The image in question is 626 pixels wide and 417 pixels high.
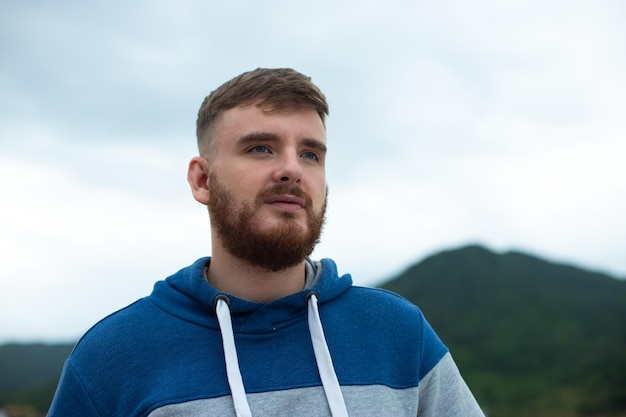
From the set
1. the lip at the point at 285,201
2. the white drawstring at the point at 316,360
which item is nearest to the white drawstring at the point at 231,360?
the white drawstring at the point at 316,360

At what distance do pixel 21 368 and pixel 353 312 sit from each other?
36164 mm

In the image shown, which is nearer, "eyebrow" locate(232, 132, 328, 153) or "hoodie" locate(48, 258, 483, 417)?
"hoodie" locate(48, 258, 483, 417)

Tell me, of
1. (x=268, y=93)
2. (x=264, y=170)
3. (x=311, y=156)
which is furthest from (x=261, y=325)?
(x=268, y=93)

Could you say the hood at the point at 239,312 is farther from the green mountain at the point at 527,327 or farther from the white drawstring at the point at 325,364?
the green mountain at the point at 527,327

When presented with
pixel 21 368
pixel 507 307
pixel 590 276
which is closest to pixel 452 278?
pixel 507 307

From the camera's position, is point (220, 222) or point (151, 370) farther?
point (220, 222)

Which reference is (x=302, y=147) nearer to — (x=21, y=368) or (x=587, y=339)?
(x=587, y=339)

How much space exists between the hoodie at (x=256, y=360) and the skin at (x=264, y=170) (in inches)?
3.4

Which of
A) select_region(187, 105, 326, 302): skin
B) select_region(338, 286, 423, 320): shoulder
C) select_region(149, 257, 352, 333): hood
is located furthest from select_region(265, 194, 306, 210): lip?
select_region(338, 286, 423, 320): shoulder

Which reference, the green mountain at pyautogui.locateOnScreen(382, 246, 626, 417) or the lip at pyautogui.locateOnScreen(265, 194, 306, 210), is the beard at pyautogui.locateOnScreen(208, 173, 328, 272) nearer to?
the lip at pyautogui.locateOnScreen(265, 194, 306, 210)

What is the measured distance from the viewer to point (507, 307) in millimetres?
34875

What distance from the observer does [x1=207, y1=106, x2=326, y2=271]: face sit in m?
2.48

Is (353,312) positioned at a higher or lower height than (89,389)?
higher

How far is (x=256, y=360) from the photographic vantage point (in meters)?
2.45
